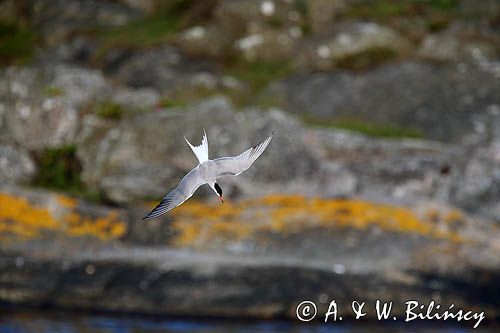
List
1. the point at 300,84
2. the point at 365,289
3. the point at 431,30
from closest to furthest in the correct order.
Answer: the point at 365,289
the point at 300,84
the point at 431,30

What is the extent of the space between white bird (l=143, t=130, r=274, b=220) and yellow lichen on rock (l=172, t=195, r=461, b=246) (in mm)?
9942

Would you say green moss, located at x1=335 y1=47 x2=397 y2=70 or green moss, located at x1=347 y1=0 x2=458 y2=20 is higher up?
green moss, located at x1=347 y1=0 x2=458 y2=20

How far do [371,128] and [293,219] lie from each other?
8231 mm

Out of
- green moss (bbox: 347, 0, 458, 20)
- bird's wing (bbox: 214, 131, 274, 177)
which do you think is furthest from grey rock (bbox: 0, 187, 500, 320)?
green moss (bbox: 347, 0, 458, 20)

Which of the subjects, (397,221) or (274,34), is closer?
(397,221)

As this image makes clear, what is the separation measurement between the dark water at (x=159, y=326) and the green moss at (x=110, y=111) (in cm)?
850

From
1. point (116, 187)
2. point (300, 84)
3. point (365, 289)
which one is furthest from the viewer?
point (300, 84)

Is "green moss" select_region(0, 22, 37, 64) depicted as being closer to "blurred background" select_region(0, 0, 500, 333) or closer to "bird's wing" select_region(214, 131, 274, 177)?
"blurred background" select_region(0, 0, 500, 333)

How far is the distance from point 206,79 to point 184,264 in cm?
1318

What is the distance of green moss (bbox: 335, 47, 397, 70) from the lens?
29.8 metres

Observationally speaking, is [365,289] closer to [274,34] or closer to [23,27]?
[274,34]

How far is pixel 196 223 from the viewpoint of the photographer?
18.9 meters

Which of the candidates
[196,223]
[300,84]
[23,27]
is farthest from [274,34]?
[196,223]

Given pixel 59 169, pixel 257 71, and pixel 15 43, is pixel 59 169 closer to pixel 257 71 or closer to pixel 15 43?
pixel 257 71
